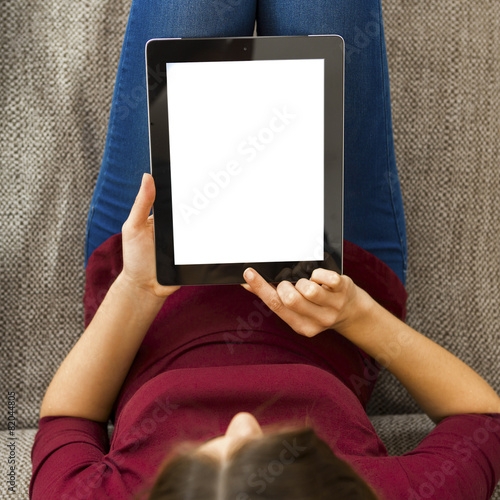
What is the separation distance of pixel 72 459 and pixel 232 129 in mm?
395

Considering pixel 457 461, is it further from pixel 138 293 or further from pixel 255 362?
pixel 138 293

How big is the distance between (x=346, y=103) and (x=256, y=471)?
18.5 inches

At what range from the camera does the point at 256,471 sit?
44 centimetres

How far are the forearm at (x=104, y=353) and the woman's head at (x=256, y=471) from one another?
8.0 inches

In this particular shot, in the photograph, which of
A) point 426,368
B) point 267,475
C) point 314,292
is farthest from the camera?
point 426,368

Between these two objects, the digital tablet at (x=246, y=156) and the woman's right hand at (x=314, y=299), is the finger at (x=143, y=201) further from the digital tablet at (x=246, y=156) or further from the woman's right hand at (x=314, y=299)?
the woman's right hand at (x=314, y=299)

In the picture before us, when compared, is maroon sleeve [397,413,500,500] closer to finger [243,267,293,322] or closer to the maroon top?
the maroon top

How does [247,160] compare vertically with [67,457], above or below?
above

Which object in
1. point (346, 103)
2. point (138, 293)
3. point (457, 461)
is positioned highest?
point (346, 103)

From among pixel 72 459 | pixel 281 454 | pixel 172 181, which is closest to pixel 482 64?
pixel 172 181

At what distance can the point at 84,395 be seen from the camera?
66 centimetres

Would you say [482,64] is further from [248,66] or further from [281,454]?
[281,454]

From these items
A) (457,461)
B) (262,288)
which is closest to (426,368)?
(457,461)

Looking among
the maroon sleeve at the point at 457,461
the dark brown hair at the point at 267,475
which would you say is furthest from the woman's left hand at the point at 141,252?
the maroon sleeve at the point at 457,461
